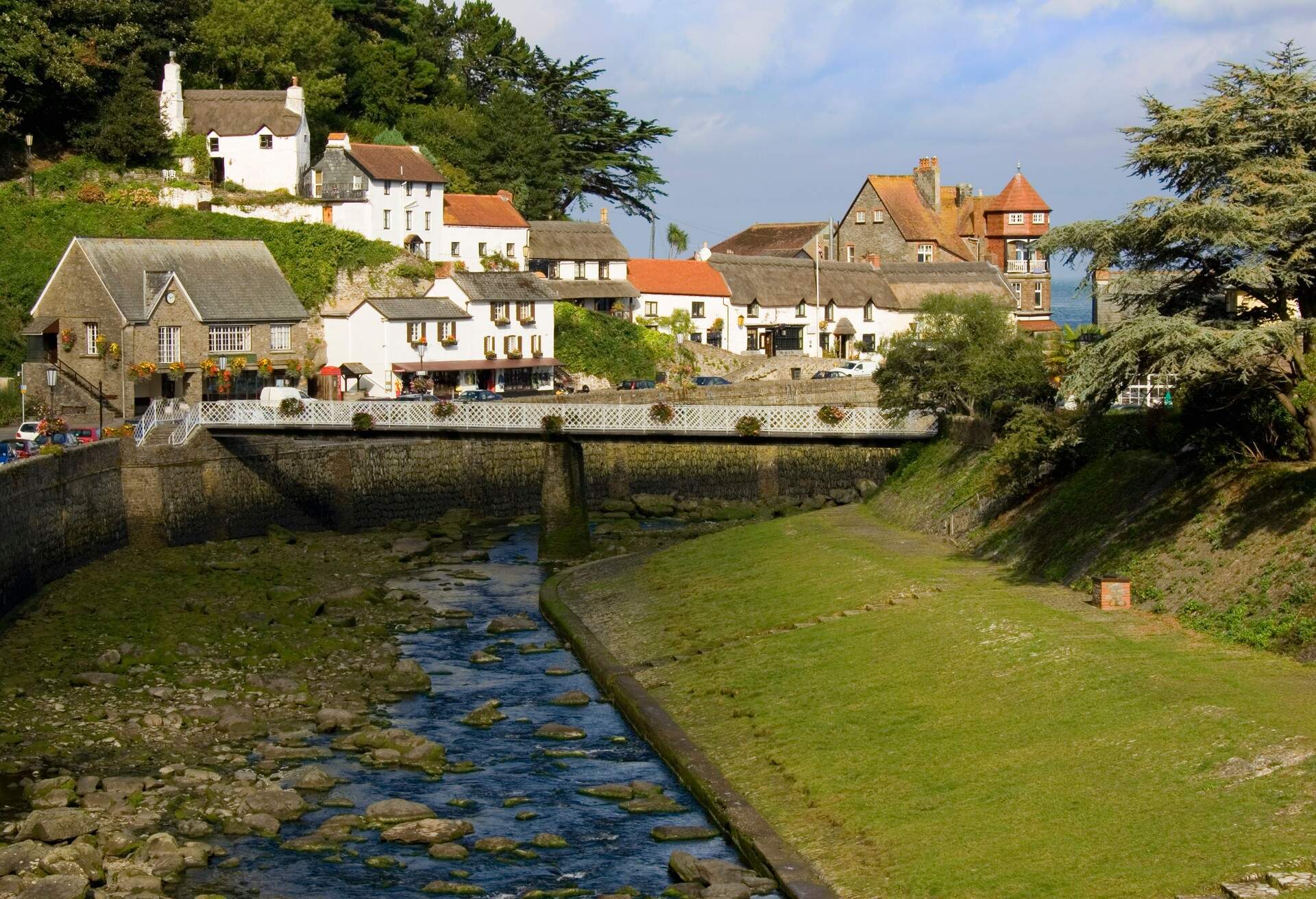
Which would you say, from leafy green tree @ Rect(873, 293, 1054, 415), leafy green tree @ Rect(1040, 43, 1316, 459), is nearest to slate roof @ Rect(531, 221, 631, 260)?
leafy green tree @ Rect(873, 293, 1054, 415)

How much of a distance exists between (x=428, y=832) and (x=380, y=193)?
84.0 meters

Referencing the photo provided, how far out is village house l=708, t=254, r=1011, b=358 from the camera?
433ft

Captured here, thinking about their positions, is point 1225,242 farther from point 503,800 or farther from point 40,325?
point 40,325

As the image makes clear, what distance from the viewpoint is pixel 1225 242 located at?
41.3 m

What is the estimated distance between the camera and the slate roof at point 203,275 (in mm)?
87562

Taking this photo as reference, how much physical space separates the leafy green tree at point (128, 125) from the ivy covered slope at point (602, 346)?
2894 centimetres

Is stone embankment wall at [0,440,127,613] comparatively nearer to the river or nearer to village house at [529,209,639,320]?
the river

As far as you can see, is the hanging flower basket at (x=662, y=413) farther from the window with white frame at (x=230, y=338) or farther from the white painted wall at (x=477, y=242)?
the white painted wall at (x=477, y=242)

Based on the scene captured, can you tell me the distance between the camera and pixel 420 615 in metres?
56.6

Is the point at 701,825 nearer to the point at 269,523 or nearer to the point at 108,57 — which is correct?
the point at 269,523

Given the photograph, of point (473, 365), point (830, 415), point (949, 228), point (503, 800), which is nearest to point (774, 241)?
point (949, 228)

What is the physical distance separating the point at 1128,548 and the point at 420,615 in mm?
23750

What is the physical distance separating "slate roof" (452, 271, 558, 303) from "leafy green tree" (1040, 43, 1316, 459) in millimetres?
66134

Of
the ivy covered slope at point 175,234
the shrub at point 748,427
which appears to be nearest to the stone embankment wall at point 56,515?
the shrub at point 748,427
